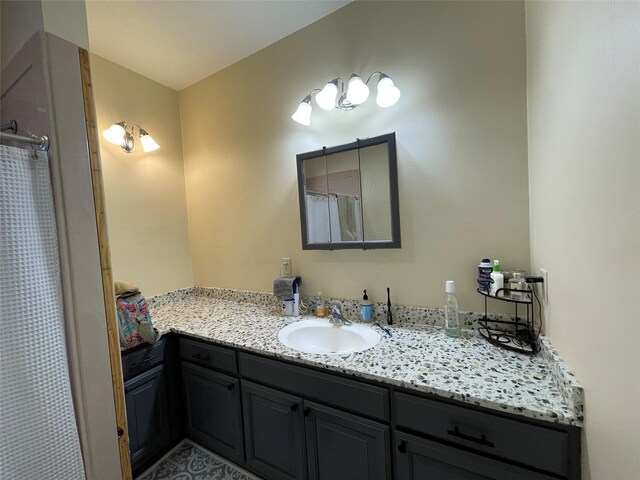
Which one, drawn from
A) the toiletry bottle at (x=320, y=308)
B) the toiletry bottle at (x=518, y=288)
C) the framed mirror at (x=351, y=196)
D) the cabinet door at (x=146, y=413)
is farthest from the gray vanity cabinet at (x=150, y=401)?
the toiletry bottle at (x=518, y=288)

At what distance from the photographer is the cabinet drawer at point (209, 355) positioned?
54.6 inches

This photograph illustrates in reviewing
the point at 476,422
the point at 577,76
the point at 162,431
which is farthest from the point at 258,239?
the point at 577,76

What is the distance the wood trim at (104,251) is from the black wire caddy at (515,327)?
1480 mm

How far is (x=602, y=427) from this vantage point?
2.03ft

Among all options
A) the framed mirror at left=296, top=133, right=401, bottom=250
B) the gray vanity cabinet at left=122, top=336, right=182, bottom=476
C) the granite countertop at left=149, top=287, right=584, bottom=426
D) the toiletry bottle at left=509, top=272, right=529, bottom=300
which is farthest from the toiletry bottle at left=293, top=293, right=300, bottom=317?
the toiletry bottle at left=509, top=272, right=529, bottom=300

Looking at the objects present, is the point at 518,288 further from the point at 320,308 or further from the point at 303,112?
the point at 303,112

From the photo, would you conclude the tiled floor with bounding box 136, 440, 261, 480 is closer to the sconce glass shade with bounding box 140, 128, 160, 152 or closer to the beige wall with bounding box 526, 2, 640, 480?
the beige wall with bounding box 526, 2, 640, 480

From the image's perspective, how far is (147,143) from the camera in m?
1.92

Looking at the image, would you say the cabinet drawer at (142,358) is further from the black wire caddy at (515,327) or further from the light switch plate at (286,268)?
the black wire caddy at (515,327)

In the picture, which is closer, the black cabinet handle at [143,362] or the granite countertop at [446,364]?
the granite countertop at [446,364]

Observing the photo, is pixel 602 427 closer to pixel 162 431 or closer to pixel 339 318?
pixel 339 318

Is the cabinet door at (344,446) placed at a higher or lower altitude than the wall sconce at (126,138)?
lower

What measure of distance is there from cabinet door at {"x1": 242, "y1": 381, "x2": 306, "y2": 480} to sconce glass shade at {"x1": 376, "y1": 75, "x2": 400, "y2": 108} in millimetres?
1531

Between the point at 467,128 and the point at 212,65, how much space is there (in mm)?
1847
